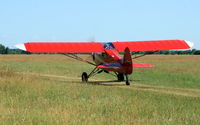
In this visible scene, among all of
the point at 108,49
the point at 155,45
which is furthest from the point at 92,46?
the point at 155,45

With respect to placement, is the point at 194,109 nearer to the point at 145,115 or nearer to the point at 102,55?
the point at 145,115

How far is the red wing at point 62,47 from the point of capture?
2053 centimetres

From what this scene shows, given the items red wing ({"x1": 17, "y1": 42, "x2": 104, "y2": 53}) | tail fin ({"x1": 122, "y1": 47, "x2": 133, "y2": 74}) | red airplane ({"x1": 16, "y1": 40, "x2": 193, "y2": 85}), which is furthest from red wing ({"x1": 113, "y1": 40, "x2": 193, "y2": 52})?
tail fin ({"x1": 122, "y1": 47, "x2": 133, "y2": 74})

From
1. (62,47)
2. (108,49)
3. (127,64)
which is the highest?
(62,47)

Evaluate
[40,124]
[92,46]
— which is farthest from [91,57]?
[40,124]

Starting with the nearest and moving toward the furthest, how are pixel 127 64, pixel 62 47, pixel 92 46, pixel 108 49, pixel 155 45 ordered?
pixel 127 64 < pixel 108 49 < pixel 62 47 < pixel 92 46 < pixel 155 45

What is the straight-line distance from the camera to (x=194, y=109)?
9086mm

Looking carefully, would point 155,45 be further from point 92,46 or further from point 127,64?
point 127,64

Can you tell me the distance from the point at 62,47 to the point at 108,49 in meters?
2.90

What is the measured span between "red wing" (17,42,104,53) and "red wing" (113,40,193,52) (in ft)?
6.00

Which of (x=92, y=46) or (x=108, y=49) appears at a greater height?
(x=92, y=46)

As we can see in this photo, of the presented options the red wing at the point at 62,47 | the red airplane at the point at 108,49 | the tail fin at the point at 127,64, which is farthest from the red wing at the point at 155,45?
the tail fin at the point at 127,64

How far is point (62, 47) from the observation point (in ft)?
70.2

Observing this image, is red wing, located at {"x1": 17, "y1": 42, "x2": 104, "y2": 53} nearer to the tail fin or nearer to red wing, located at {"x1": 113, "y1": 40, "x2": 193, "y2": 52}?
red wing, located at {"x1": 113, "y1": 40, "x2": 193, "y2": 52}
